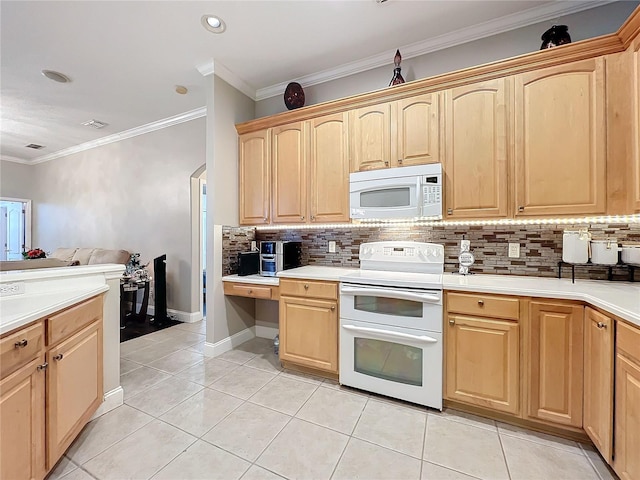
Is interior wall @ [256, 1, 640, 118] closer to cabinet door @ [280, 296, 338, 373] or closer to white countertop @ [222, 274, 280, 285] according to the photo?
white countertop @ [222, 274, 280, 285]

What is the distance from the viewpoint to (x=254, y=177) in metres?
3.05

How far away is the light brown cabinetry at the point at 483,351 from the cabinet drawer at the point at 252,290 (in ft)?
5.10

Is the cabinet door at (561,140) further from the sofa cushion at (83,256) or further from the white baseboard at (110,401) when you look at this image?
the sofa cushion at (83,256)

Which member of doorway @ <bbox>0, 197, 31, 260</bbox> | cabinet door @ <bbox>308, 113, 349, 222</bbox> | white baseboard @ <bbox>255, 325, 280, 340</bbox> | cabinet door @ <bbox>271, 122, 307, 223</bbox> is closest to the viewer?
cabinet door @ <bbox>308, 113, 349, 222</bbox>

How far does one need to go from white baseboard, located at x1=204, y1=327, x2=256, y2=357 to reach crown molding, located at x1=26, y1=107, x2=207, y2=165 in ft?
9.95

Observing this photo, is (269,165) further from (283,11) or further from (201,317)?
(201,317)

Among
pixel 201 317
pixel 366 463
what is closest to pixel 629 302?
pixel 366 463

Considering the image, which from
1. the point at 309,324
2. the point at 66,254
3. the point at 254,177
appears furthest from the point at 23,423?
the point at 66,254

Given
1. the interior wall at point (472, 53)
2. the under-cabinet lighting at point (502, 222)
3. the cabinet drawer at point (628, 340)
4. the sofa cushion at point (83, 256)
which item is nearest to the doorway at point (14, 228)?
the sofa cushion at point (83, 256)

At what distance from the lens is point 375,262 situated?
8.54 feet

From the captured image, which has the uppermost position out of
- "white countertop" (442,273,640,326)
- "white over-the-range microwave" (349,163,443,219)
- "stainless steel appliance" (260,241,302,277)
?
"white over-the-range microwave" (349,163,443,219)

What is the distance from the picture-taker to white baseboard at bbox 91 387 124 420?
6.14 feet

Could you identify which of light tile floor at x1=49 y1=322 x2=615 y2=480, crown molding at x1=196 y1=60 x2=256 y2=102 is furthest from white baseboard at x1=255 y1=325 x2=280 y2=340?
crown molding at x1=196 y1=60 x2=256 y2=102

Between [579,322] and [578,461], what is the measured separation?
74 centimetres
